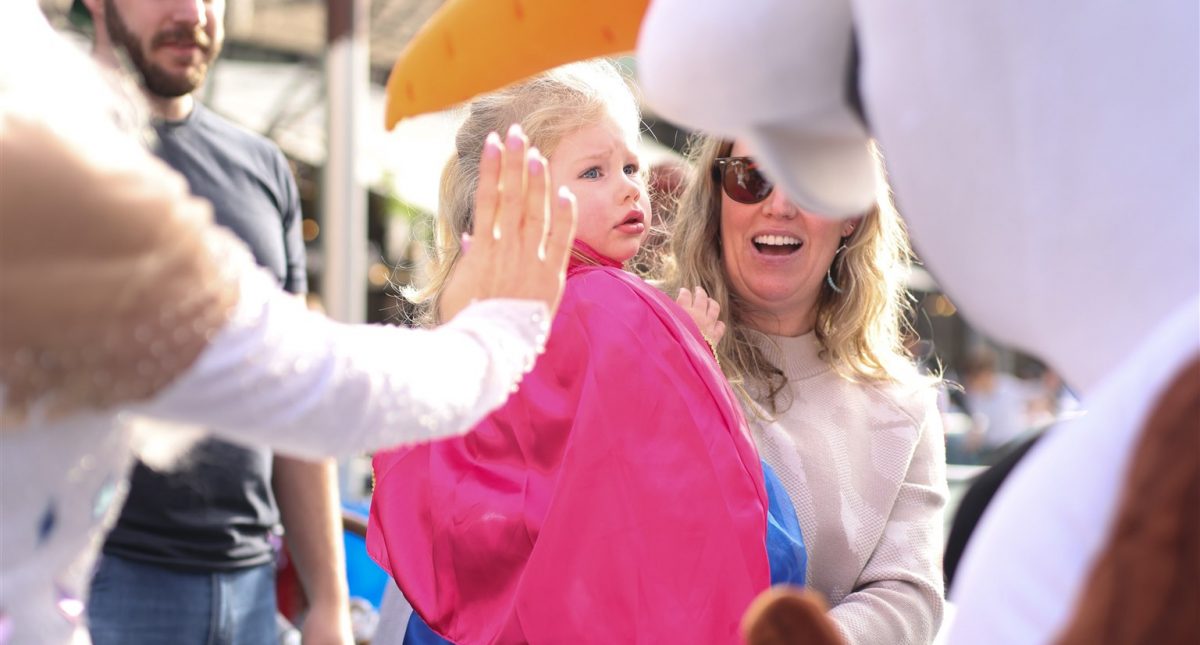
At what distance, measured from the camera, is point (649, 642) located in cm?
155

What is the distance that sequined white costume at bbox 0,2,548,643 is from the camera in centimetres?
86

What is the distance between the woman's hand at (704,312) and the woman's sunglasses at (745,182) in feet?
0.64

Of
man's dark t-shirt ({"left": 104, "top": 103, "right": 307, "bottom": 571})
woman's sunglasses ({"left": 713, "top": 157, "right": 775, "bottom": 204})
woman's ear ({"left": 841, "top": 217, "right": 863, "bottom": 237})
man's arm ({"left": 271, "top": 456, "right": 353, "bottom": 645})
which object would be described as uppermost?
woman's sunglasses ({"left": 713, "top": 157, "right": 775, "bottom": 204})

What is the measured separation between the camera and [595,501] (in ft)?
→ 5.28

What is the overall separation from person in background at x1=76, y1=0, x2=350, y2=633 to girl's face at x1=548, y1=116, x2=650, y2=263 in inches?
23.2

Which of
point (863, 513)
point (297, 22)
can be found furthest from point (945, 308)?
point (863, 513)

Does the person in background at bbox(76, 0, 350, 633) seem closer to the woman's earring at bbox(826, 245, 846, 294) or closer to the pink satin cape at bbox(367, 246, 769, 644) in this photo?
the pink satin cape at bbox(367, 246, 769, 644)

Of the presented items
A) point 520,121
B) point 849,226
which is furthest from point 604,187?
point 849,226

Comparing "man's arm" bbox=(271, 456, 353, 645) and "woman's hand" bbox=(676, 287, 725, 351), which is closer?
"woman's hand" bbox=(676, 287, 725, 351)

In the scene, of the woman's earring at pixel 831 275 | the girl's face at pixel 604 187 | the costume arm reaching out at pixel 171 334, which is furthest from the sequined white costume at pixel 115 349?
the woman's earring at pixel 831 275

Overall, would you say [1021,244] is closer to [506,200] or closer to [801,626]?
[801,626]

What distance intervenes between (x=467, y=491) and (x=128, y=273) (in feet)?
3.11

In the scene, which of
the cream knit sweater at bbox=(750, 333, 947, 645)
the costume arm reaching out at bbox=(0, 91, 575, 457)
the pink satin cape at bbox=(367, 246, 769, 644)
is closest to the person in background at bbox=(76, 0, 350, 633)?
the pink satin cape at bbox=(367, 246, 769, 644)

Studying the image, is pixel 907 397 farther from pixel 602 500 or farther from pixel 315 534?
pixel 315 534
